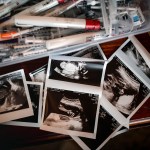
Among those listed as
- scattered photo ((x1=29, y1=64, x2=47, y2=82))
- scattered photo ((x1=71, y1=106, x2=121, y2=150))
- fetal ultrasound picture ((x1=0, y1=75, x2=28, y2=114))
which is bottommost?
scattered photo ((x1=71, y1=106, x2=121, y2=150))

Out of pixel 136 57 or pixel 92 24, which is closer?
pixel 92 24

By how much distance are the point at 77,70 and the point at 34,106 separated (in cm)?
17

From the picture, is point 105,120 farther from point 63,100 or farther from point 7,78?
point 7,78

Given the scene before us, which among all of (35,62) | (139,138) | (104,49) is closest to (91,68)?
(104,49)

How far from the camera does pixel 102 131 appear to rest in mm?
845

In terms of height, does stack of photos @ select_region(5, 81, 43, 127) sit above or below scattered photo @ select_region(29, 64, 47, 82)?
below

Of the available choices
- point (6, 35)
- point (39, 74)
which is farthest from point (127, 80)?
point (6, 35)

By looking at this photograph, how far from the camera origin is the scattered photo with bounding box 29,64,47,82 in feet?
2.78

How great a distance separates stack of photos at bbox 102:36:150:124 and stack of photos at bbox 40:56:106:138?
0.03 m

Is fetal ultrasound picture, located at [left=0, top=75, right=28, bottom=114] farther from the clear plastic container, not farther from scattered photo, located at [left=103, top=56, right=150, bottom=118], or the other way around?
scattered photo, located at [left=103, top=56, right=150, bottom=118]

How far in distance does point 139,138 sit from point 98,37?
1.40 feet

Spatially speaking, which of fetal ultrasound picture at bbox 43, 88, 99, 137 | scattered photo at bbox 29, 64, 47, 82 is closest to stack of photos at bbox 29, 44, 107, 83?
scattered photo at bbox 29, 64, 47, 82

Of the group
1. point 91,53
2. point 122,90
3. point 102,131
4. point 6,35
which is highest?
point 6,35

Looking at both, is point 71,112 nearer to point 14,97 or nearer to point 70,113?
point 70,113
